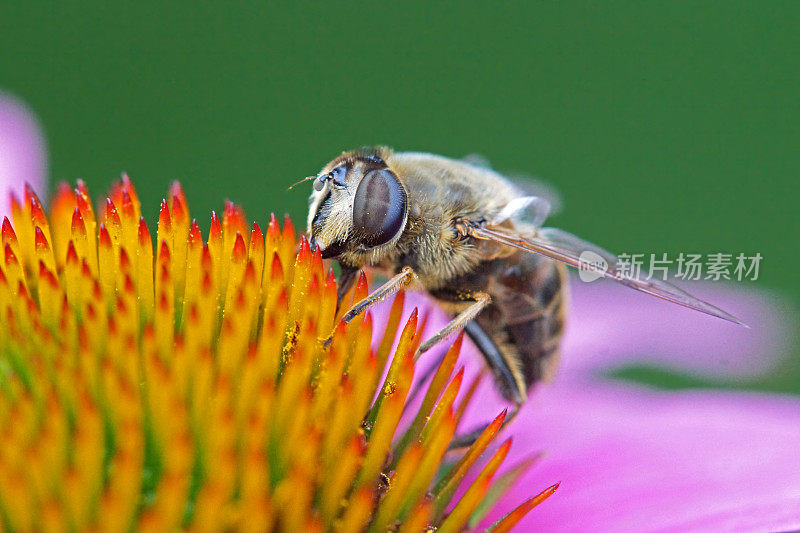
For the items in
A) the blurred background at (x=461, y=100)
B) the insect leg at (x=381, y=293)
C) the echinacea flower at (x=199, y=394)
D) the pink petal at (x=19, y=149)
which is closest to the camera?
the echinacea flower at (x=199, y=394)

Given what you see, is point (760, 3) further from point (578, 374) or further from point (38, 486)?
point (38, 486)

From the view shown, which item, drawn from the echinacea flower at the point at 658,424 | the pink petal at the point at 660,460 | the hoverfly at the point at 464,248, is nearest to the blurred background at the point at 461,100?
the echinacea flower at the point at 658,424

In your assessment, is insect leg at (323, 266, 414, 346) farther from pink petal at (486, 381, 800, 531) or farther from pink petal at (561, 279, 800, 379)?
pink petal at (561, 279, 800, 379)

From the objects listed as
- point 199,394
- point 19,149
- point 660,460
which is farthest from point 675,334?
point 19,149

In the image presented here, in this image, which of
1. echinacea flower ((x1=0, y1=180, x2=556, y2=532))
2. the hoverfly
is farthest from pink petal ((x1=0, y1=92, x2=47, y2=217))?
the hoverfly

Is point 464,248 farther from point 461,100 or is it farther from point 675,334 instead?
point 461,100

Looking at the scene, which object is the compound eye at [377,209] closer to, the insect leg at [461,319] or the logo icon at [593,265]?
the insect leg at [461,319]
